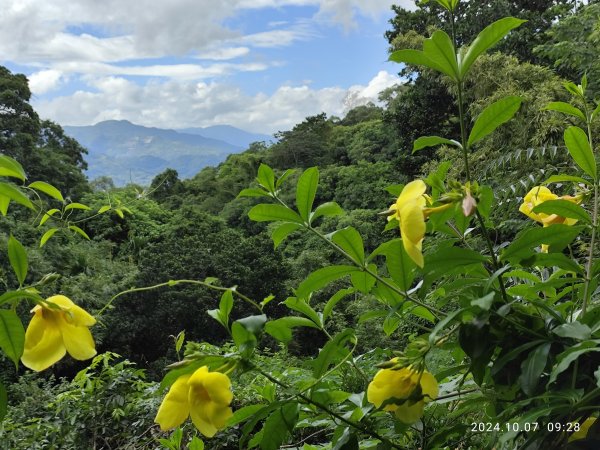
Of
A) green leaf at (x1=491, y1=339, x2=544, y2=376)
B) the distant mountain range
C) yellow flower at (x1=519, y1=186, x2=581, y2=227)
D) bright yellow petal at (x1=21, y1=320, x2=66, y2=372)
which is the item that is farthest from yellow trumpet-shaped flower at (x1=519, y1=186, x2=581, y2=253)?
the distant mountain range

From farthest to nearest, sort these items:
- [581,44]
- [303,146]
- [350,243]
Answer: [303,146], [581,44], [350,243]

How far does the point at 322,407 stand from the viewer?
13.1 inches

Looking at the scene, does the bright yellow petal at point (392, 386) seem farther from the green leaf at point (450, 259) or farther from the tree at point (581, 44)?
the tree at point (581, 44)

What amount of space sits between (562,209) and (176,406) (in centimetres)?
27

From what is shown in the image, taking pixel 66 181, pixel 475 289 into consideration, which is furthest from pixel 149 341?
pixel 475 289

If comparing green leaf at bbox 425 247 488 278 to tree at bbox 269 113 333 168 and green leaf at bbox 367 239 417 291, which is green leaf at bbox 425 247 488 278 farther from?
tree at bbox 269 113 333 168

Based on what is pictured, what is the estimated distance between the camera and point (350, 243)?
0.36 metres

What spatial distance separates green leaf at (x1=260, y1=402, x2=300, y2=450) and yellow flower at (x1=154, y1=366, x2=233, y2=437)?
0.06m

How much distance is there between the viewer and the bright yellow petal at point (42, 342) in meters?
0.28

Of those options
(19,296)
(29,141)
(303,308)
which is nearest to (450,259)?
(303,308)

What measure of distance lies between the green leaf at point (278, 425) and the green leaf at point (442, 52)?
0.73 feet

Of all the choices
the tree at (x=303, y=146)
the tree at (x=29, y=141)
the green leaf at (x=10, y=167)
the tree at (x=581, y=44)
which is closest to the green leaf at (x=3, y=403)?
the green leaf at (x=10, y=167)

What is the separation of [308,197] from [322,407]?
0.15 metres

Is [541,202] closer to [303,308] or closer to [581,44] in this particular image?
[303,308]
